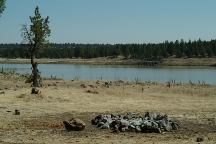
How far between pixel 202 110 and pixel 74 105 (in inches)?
286

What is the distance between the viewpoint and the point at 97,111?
27.1m

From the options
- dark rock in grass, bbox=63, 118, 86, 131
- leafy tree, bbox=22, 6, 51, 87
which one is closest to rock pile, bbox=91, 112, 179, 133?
dark rock in grass, bbox=63, 118, 86, 131

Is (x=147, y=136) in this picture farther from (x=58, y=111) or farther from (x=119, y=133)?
(x=58, y=111)

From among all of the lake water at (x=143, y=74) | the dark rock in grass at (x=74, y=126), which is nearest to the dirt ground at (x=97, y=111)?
the dark rock in grass at (x=74, y=126)

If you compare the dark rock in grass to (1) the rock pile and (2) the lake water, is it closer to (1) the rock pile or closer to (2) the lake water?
(1) the rock pile

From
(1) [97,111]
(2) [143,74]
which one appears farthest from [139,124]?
(2) [143,74]

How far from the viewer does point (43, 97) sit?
31438mm

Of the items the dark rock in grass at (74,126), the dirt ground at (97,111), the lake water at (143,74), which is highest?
the dark rock in grass at (74,126)

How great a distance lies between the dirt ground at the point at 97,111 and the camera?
18.6 m

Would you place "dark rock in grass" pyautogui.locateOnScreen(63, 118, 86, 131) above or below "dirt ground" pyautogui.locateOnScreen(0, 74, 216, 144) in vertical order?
above

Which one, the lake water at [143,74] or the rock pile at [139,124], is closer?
the rock pile at [139,124]

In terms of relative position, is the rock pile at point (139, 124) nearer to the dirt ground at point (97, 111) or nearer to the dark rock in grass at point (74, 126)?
the dirt ground at point (97, 111)

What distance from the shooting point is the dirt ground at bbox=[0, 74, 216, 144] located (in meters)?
18.6

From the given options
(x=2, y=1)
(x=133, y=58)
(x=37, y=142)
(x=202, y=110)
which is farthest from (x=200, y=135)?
(x=133, y=58)
